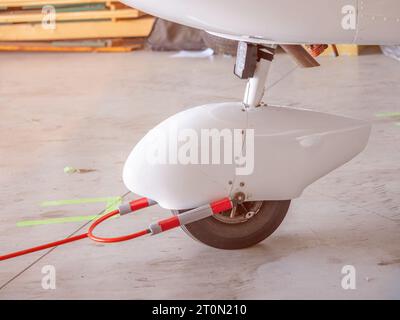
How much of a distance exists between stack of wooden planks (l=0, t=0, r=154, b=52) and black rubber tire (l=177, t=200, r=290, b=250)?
4117 mm

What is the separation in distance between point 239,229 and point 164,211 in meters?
0.45

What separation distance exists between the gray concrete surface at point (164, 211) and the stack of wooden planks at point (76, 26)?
1.24 metres

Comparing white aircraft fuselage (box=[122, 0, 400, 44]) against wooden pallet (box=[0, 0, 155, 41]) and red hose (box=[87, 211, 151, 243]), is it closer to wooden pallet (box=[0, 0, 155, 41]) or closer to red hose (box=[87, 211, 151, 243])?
red hose (box=[87, 211, 151, 243])

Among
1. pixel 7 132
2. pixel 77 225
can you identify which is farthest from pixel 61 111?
pixel 77 225

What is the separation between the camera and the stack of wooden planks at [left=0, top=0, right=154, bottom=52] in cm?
607

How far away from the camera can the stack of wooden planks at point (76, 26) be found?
607 cm

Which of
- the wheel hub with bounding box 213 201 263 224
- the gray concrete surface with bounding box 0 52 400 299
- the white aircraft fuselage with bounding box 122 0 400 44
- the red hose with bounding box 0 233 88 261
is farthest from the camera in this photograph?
the red hose with bounding box 0 233 88 261

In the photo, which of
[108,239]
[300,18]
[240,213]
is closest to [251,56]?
[300,18]

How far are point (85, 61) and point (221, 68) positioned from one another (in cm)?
112

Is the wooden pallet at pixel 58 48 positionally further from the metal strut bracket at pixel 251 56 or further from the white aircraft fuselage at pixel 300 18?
the white aircraft fuselage at pixel 300 18

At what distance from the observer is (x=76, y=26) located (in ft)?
20.1

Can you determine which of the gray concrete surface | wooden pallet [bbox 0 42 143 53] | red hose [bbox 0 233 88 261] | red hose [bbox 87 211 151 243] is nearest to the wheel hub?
Result: the gray concrete surface

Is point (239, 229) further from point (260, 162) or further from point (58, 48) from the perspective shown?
point (58, 48)

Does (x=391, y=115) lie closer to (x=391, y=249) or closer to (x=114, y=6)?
(x=391, y=249)
